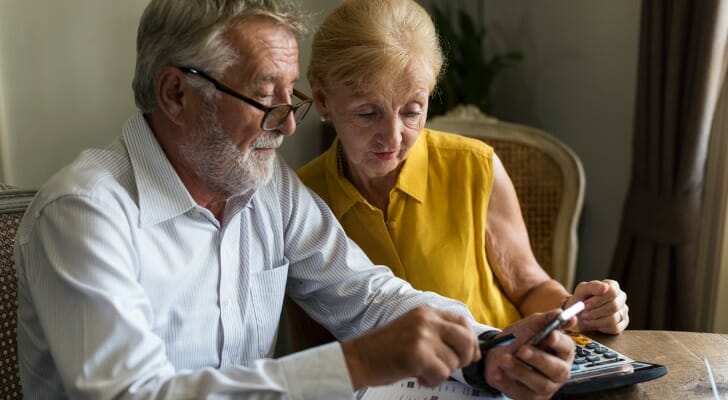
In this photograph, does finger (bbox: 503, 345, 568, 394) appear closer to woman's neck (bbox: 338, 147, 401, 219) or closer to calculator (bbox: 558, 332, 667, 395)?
calculator (bbox: 558, 332, 667, 395)

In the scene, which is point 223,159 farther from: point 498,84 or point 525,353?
point 498,84

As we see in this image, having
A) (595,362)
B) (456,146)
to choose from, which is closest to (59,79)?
(456,146)

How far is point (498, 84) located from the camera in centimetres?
286

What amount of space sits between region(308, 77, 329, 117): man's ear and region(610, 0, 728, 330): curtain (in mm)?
1029

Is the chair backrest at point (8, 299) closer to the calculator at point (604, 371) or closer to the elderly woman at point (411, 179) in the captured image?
the elderly woman at point (411, 179)

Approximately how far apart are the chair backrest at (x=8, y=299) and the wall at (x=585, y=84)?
1.82 m

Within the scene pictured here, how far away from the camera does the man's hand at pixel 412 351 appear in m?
0.95

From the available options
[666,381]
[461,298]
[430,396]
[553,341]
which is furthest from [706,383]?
[461,298]

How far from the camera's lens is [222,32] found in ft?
3.73

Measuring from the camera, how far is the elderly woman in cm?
140

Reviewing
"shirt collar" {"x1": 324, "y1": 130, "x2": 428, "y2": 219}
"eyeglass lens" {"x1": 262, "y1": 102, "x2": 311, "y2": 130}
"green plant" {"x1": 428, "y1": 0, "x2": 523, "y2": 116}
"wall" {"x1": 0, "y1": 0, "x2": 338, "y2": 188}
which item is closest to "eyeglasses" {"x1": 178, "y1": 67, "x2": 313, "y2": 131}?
"eyeglass lens" {"x1": 262, "y1": 102, "x2": 311, "y2": 130}

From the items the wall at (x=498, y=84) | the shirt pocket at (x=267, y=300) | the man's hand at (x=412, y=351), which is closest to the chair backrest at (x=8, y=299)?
the wall at (x=498, y=84)

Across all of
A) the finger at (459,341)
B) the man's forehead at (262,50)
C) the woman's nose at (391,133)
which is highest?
the man's forehead at (262,50)

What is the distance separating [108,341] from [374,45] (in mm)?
731
